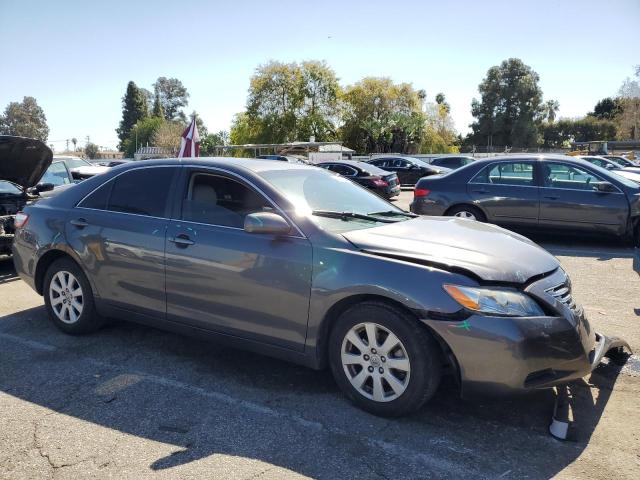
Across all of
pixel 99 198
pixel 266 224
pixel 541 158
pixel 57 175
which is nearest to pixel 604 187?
pixel 541 158

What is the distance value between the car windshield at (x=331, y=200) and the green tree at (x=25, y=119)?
3934 inches

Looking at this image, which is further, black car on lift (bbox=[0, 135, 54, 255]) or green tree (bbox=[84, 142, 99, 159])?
green tree (bbox=[84, 142, 99, 159])

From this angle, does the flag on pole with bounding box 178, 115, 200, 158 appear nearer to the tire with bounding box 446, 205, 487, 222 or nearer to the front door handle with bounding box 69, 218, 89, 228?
the tire with bounding box 446, 205, 487, 222

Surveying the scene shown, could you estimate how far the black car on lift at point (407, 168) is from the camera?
23.2m

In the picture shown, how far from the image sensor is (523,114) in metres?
60.2

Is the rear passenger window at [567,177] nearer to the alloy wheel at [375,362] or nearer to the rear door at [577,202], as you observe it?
the rear door at [577,202]

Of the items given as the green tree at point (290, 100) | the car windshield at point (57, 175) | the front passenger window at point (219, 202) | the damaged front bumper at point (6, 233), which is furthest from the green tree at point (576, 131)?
the front passenger window at point (219, 202)

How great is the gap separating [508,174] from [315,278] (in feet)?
21.9

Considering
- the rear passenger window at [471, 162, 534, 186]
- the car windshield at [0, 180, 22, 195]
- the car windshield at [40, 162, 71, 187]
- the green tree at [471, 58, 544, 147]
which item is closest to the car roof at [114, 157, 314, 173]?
the car windshield at [0, 180, 22, 195]

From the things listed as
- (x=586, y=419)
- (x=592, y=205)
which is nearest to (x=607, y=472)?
(x=586, y=419)

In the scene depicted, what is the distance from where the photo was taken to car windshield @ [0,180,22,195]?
736cm

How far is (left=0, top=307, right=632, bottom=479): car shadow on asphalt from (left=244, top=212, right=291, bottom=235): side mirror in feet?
3.64

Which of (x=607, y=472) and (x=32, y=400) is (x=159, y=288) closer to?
(x=32, y=400)

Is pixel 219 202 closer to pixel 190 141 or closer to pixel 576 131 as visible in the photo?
pixel 190 141
